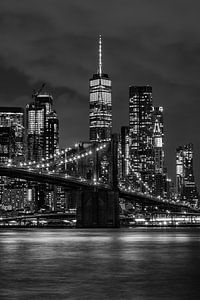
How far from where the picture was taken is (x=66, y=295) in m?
20.8

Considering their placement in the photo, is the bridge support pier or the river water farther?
the bridge support pier

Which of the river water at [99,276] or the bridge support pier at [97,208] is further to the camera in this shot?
the bridge support pier at [97,208]

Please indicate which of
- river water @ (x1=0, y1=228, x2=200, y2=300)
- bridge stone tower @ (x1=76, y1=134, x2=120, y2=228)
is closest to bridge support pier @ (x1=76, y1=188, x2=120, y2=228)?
bridge stone tower @ (x1=76, y1=134, x2=120, y2=228)

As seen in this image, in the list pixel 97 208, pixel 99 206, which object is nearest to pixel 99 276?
pixel 99 206

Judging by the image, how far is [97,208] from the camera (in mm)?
102125

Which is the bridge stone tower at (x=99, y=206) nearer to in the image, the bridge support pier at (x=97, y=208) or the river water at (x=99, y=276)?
the bridge support pier at (x=97, y=208)

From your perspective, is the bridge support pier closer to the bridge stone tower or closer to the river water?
the bridge stone tower

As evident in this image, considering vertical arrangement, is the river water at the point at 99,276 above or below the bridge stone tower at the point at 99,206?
below

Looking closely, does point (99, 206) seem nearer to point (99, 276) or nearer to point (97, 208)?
point (97, 208)

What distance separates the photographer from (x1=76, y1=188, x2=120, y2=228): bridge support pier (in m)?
100

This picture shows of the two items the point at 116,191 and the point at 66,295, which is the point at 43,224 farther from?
the point at 66,295

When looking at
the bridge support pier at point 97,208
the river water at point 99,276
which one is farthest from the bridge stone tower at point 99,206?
the river water at point 99,276

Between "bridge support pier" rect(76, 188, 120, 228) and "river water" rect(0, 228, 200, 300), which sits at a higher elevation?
"bridge support pier" rect(76, 188, 120, 228)

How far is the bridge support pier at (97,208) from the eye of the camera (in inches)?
3944
